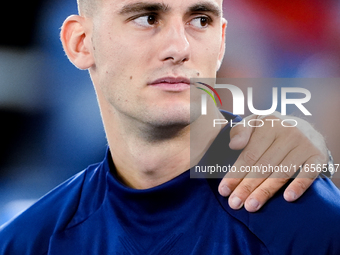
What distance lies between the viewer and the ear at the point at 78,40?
1.40 metres

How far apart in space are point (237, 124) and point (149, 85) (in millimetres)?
331

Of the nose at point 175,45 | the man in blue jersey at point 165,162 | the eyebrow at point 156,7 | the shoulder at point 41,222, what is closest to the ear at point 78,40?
the man in blue jersey at point 165,162

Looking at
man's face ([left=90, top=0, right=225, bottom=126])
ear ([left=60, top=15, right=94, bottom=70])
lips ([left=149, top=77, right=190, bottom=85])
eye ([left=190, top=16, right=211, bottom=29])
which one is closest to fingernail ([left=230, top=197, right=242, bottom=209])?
man's face ([left=90, top=0, right=225, bottom=126])

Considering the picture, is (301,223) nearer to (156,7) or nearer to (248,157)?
(248,157)

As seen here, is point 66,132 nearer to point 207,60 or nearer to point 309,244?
point 207,60

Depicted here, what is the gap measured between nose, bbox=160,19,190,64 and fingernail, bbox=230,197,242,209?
1.49ft

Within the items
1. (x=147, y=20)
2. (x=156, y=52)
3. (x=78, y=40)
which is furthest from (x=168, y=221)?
(x=78, y=40)

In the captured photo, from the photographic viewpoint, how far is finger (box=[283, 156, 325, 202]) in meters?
1.06

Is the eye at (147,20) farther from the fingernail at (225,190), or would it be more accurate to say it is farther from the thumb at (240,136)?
the fingernail at (225,190)

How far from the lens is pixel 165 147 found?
1286 millimetres

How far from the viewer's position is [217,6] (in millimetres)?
1251

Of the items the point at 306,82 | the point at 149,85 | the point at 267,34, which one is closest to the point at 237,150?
the point at 149,85

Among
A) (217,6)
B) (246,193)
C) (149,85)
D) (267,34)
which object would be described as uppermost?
(267,34)

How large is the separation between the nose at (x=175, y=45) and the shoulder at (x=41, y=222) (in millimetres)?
712
